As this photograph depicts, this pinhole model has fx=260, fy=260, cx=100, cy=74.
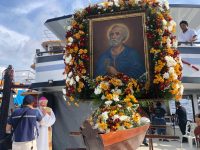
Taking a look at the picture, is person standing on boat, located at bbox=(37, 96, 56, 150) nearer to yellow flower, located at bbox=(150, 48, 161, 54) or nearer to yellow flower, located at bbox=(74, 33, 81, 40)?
yellow flower, located at bbox=(74, 33, 81, 40)

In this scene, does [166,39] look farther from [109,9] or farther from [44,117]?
[44,117]

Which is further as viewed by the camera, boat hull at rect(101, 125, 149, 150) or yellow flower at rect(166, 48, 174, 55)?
yellow flower at rect(166, 48, 174, 55)

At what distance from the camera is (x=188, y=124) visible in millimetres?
8453

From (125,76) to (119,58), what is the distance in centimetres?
36

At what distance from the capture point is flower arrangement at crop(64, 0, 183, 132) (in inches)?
123

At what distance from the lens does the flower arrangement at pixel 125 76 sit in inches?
123

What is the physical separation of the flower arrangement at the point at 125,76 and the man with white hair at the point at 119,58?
6.1 inches

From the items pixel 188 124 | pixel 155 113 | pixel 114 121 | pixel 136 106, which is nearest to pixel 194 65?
pixel 188 124

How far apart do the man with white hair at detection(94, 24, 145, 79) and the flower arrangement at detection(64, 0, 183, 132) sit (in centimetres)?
16

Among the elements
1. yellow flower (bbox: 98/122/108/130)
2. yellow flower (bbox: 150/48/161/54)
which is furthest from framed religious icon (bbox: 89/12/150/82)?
yellow flower (bbox: 98/122/108/130)

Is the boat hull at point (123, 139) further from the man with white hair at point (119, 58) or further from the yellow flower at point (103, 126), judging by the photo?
the man with white hair at point (119, 58)

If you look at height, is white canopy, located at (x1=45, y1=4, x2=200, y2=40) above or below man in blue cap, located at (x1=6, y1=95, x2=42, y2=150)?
above

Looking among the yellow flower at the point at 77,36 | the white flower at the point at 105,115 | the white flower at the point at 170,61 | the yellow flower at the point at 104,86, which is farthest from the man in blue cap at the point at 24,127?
the white flower at the point at 170,61

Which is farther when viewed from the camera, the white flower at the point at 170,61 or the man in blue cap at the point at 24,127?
the man in blue cap at the point at 24,127
